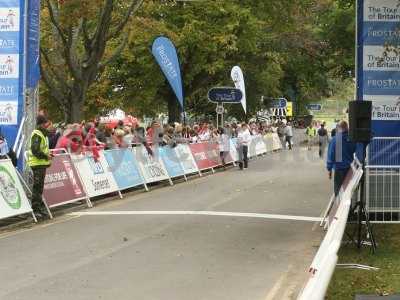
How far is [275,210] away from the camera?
14.4 meters

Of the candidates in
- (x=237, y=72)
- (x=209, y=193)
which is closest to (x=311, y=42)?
(x=237, y=72)

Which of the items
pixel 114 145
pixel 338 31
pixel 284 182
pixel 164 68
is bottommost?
pixel 284 182

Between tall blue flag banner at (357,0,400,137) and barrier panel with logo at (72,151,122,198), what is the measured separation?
21.0ft

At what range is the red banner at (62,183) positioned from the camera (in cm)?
1388

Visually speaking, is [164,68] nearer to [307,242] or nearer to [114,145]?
[114,145]

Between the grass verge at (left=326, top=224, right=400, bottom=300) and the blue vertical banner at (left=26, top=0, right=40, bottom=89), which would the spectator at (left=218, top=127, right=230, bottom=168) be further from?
the grass verge at (left=326, top=224, right=400, bottom=300)

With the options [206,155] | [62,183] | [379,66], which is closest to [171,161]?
[206,155]

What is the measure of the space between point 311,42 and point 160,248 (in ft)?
121

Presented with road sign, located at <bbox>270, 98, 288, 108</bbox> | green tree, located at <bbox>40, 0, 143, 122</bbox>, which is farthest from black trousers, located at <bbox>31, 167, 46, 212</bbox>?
road sign, located at <bbox>270, 98, 288, 108</bbox>

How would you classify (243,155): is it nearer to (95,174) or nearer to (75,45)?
(75,45)

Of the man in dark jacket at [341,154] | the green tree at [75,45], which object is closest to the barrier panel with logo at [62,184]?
the man in dark jacket at [341,154]

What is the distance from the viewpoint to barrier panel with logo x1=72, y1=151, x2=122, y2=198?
15234mm

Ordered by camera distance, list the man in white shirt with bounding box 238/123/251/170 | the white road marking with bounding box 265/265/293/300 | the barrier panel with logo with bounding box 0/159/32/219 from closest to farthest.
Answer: the white road marking with bounding box 265/265/293/300 → the barrier panel with logo with bounding box 0/159/32/219 → the man in white shirt with bounding box 238/123/251/170

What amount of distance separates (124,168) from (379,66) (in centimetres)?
782
